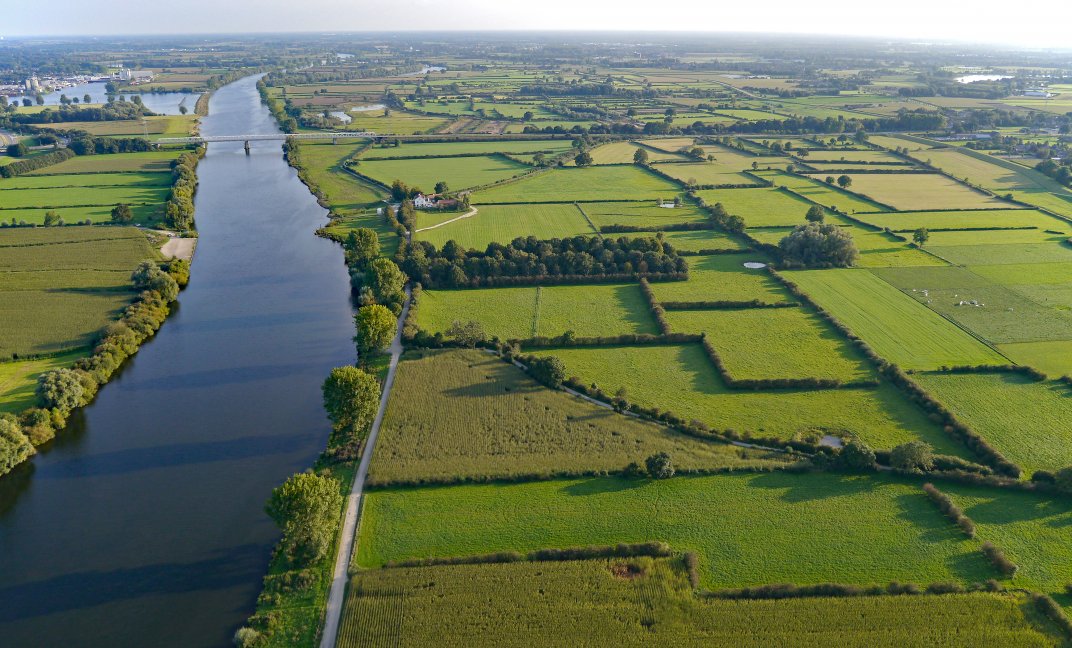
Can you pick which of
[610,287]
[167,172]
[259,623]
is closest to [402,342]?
[610,287]

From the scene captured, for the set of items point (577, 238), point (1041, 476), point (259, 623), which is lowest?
point (259, 623)

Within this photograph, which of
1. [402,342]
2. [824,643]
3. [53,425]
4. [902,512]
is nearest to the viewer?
[824,643]

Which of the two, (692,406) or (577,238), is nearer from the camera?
(692,406)

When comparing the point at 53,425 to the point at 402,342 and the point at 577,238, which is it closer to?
the point at 402,342

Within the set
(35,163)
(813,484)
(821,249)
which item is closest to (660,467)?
(813,484)

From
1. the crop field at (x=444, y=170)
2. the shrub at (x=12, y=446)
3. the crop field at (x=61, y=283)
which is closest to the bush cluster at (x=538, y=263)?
the crop field at (x=61, y=283)

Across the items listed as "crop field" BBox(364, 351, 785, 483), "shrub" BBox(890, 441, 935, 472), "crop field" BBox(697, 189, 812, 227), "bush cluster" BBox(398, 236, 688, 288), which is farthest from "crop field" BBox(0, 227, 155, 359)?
"crop field" BBox(697, 189, 812, 227)
